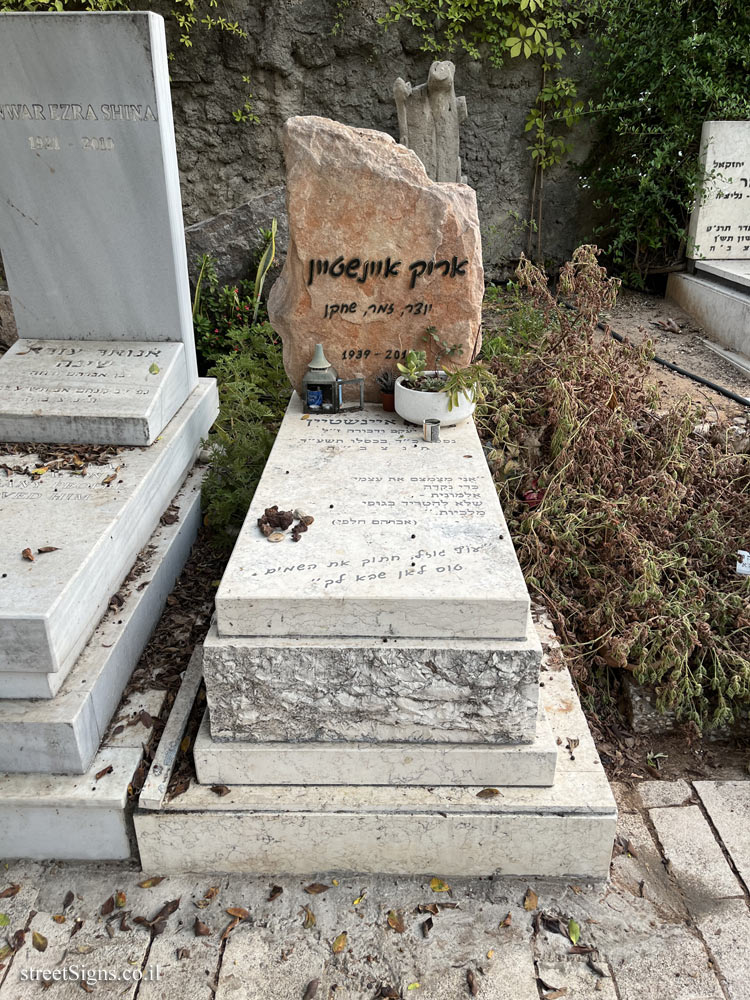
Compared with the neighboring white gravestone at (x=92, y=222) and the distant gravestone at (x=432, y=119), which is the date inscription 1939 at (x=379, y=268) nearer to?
the neighboring white gravestone at (x=92, y=222)

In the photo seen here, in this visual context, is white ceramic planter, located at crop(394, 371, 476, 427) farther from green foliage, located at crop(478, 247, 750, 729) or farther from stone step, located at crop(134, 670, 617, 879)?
stone step, located at crop(134, 670, 617, 879)

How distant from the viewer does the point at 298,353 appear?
12.7ft

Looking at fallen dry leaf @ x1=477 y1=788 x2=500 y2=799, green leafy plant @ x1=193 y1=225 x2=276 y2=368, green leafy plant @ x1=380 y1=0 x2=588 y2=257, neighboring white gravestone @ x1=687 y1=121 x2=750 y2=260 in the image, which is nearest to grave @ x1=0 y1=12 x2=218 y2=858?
fallen dry leaf @ x1=477 y1=788 x2=500 y2=799

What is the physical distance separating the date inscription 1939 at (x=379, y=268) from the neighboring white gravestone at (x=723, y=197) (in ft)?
12.7

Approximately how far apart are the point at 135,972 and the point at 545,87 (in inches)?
298

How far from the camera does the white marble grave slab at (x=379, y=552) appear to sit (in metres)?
2.33

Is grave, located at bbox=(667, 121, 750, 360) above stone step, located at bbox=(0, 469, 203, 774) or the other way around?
above

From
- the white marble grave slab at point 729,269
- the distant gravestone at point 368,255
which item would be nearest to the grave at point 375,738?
the distant gravestone at point 368,255

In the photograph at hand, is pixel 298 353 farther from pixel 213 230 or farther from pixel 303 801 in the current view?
pixel 213 230

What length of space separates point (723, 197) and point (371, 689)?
5.92m

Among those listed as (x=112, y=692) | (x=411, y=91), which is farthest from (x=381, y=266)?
(x=411, y=91)

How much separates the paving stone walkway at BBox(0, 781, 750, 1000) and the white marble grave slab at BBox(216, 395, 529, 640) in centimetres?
81

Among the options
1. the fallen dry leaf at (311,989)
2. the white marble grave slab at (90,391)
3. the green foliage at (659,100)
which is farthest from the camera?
the green foliage at (659,100)

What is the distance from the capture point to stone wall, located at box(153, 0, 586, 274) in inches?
273
